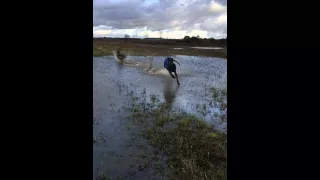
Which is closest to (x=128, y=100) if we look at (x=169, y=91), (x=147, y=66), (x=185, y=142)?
(x=169, y=91)

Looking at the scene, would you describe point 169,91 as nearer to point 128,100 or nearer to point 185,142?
point 128,100

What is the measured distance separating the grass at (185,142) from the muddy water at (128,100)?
1.34 feet

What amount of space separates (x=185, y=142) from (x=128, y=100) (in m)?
5.03

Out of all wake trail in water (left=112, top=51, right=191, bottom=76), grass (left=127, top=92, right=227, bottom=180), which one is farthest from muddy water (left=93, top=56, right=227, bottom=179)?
grass (left=127, top=92, right=227, bottom=180)

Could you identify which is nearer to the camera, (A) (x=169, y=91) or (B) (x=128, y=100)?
(B) (x=128, y=100)

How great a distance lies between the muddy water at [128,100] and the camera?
6.07 metres

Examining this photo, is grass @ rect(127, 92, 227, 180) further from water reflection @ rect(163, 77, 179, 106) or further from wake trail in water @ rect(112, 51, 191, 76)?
wake trail in water @ rect(112, 51, 191, 76)

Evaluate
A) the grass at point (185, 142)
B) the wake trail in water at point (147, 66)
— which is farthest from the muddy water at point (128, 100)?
the grass at point (185, 142)

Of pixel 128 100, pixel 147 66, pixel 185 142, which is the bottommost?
pixel 185 142

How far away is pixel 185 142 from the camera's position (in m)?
7.15

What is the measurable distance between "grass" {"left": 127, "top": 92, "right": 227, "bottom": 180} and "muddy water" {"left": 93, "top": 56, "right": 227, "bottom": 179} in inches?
16.0
